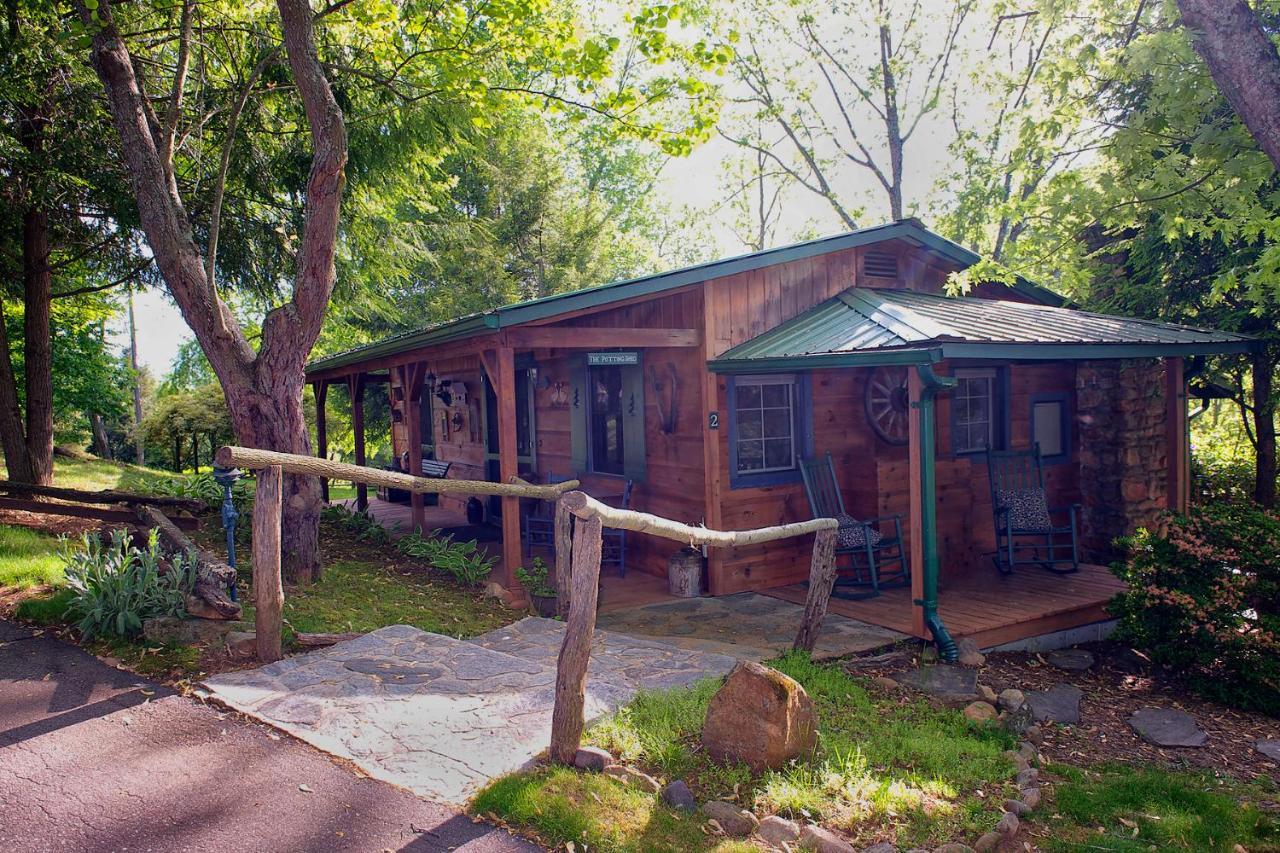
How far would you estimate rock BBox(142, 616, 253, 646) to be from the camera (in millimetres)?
4680

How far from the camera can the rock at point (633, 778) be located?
10.7 feet

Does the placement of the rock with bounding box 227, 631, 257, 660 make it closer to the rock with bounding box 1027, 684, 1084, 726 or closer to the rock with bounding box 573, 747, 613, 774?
the rock with bounding box 573, 747, 613, 774

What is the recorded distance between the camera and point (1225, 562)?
5.76m

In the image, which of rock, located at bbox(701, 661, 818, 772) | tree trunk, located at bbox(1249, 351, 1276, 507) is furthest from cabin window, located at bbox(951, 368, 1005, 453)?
rock, located at bbox(701, 661, 818, 772)

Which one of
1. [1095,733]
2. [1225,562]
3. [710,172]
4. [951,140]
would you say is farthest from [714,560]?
[710,172]

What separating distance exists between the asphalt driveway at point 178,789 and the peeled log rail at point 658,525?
4.02 ft

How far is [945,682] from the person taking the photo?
17.3 ft

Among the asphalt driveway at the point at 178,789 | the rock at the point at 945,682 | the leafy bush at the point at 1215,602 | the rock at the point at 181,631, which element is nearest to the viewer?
the asphalt driveway at the point at 178,789

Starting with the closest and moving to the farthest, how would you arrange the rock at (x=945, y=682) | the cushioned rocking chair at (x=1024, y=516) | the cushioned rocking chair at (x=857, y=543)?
the rock at (x=945, y=682) < the cushioned rocking chair at (x=857, y=543) < the cushioned rocking chair at (x=1024, y=516)

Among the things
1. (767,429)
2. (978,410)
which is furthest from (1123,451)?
(767,429)

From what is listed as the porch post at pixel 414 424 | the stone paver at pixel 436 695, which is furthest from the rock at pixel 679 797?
the porch post at pixel 414 424

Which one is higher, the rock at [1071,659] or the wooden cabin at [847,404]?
the wooden cabin at [847,404]

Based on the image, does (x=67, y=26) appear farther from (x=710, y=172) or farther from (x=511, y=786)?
(x=710, y=172)

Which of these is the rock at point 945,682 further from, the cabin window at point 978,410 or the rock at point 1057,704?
the cabin window at point 978,410
